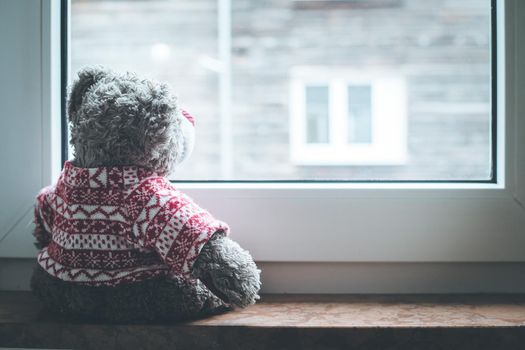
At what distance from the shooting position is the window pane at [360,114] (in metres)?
0.80

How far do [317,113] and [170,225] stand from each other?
0.33 metres

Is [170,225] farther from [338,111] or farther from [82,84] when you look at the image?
[338,111]

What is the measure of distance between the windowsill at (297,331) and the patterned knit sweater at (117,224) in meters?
0.06

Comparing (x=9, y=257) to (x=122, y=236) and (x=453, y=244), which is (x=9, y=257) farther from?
(x=453, y=244)

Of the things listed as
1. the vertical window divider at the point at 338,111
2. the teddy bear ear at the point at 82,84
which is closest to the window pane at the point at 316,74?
the vertical window divider at the point at 338,111

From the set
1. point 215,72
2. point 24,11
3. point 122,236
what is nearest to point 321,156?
point 215,72

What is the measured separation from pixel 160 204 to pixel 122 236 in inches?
2.6

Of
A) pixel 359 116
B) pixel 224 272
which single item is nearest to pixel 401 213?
pixel 359 116

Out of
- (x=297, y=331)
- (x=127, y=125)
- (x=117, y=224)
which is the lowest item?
(x=297, y=331)

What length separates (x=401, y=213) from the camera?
725 millimetres

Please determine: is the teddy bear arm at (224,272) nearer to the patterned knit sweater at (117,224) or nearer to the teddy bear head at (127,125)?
the patterned knit sweater at (117,224)

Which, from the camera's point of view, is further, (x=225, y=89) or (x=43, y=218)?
(x=225, y=89)

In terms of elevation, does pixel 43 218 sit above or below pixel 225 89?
below

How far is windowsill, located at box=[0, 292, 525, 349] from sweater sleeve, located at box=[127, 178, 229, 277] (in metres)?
0.08
